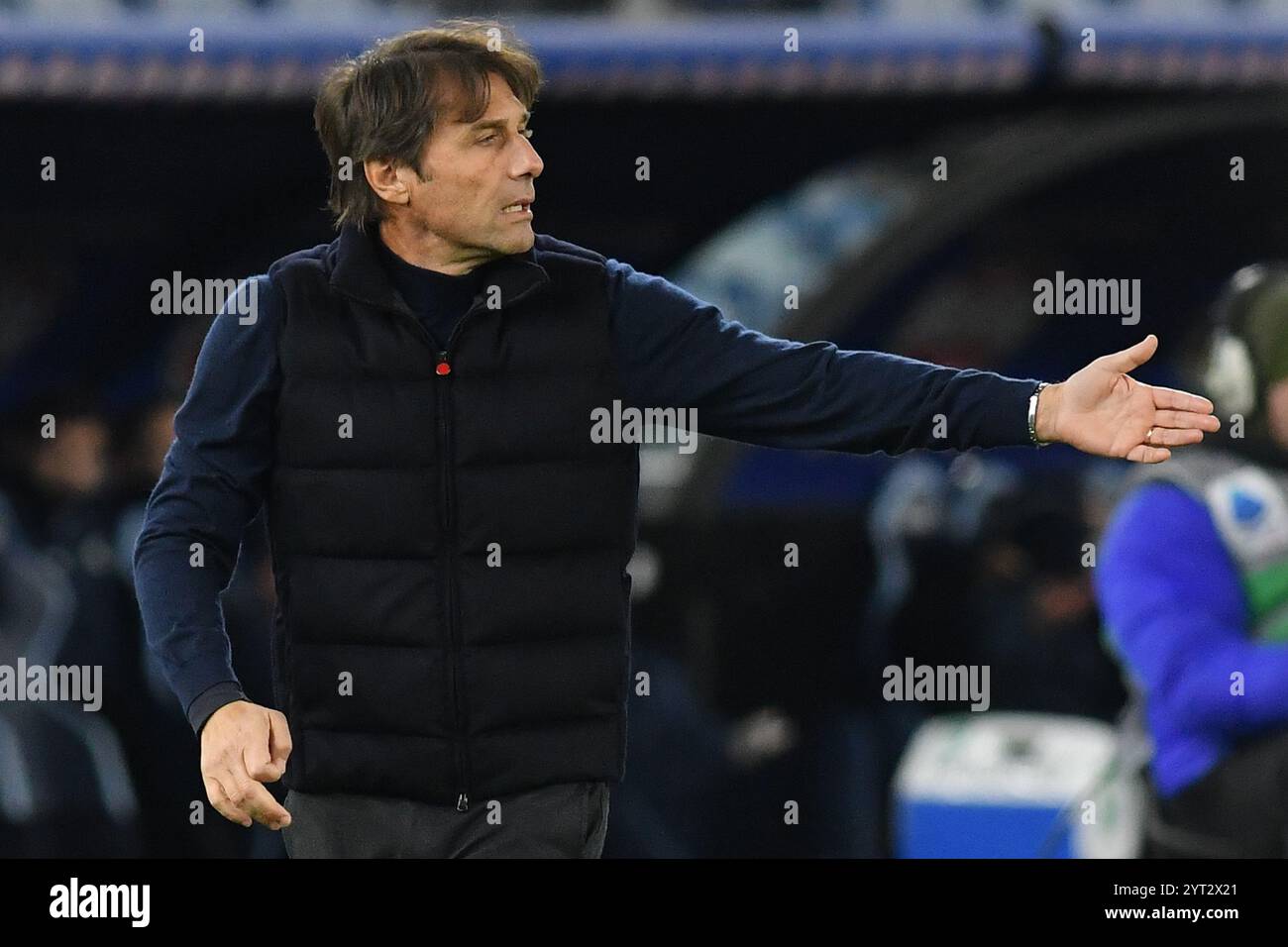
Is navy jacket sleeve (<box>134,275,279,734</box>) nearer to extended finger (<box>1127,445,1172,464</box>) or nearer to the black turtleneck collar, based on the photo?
the black turtleneck collar

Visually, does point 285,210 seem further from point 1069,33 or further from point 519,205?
point 519,205

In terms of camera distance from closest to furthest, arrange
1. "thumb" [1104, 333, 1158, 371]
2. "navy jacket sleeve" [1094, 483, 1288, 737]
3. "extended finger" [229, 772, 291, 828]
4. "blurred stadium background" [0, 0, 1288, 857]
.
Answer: "extended finger" [229, 772, 291, 828] → "thumb" [1104, 333, 1158, 371] → "navy jacket sleeve" [1094, 483, 1288, 737] → "blurred stadium background" [0, 0, 1288, 857]

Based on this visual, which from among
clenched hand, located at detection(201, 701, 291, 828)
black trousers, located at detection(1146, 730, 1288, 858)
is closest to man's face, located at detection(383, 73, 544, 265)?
clenched hand, located at detection(201, 701, 291, 828)

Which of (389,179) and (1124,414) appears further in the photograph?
(389,179)

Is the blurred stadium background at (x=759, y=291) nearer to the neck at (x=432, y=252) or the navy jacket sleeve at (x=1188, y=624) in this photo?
the navy jacket sleeve at (x=1188, y=624)

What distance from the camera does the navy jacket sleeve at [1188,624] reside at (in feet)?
12.1

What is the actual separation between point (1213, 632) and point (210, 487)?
1.54m

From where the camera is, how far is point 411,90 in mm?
2957

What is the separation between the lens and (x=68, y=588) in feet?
18.6

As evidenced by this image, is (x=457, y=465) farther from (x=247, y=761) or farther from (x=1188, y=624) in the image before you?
(x=1188, y=624)

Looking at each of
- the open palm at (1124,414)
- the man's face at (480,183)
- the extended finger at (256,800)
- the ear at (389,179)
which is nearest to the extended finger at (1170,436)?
the open palm at (1124,414)

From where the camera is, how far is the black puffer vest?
2.88 metres

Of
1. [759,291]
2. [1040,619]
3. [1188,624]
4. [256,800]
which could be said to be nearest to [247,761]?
[256,800]

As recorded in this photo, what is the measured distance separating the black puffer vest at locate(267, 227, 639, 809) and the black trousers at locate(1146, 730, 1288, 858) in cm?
123
